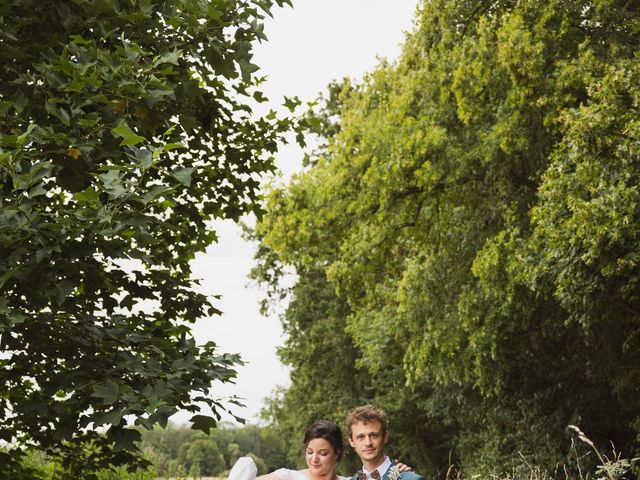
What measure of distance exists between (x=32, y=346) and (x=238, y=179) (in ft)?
11.4

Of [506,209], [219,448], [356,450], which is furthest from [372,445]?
[219,448]

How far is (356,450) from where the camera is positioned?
4.62 m

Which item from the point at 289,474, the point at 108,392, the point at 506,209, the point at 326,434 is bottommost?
the point at 289,474

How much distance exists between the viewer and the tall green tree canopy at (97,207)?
593 centimetres

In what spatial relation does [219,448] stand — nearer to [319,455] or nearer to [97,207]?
[97,207]

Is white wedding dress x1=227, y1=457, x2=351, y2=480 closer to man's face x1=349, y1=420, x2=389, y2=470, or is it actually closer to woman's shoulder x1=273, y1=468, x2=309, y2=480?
woman's shoulder x1=273, y1=468, x2=309, y2=480

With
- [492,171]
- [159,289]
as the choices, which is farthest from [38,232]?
[492,171]

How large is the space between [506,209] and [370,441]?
13.4 metres

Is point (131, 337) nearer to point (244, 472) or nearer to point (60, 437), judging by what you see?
point (60, 437)

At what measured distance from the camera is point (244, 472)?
4.67 m

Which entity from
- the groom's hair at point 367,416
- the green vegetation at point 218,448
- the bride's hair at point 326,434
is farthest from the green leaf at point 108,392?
the green vegetation at point 218,448

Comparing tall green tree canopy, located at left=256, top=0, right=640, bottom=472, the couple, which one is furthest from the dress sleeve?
tall green tree canopy, located at left=256, top=0, right=640, bottom=472

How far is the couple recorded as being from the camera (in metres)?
4.50

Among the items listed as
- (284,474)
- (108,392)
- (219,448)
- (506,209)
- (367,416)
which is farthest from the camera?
(219,448)
